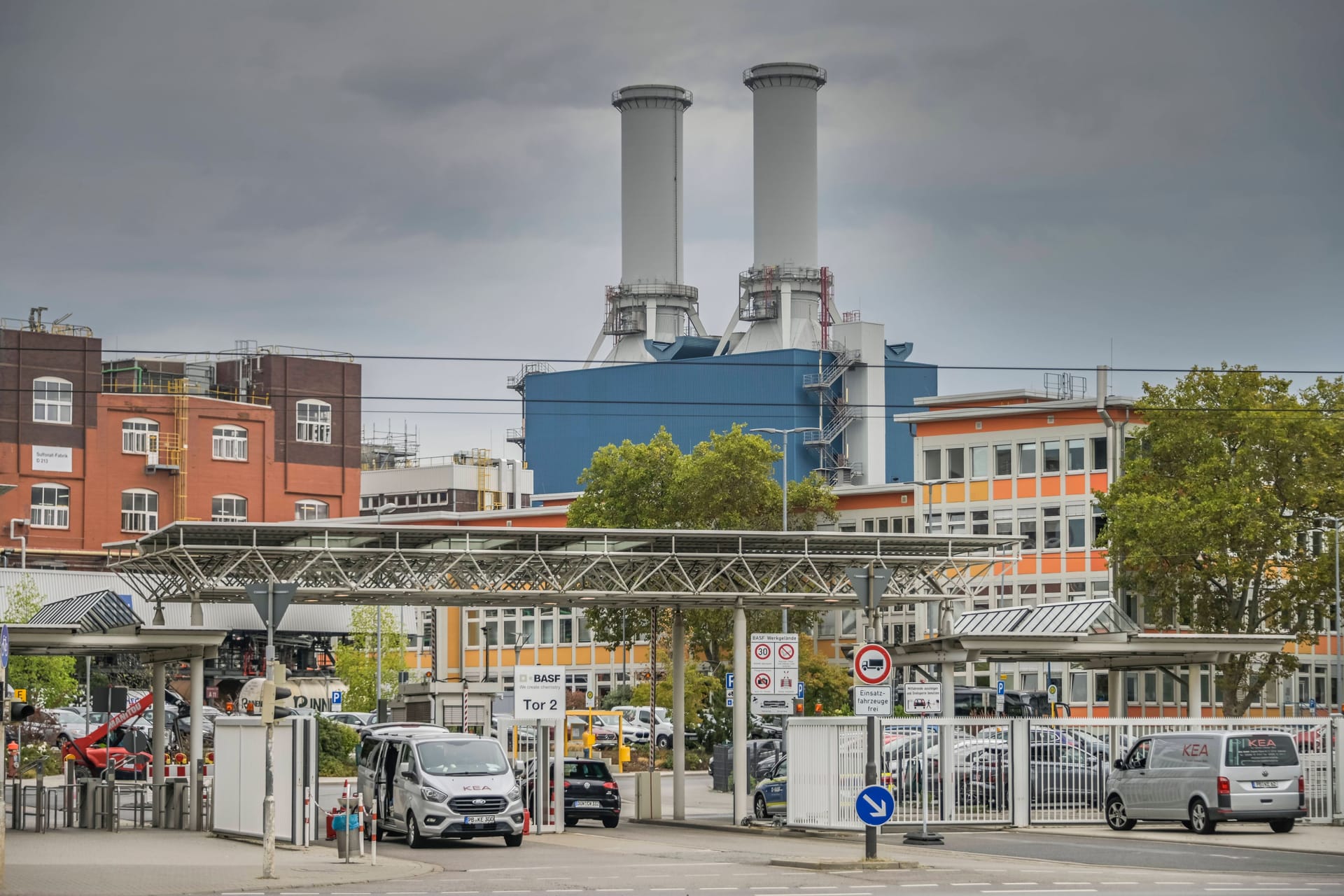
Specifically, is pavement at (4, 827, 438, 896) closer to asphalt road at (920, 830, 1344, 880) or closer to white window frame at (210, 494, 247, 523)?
asphalt road at (920, 830, 1344, 880)

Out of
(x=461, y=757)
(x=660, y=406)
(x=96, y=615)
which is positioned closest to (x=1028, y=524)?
(x=660, y=406)

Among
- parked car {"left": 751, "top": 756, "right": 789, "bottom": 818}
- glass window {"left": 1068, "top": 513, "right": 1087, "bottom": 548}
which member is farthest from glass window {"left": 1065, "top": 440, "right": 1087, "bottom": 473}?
parked car {"left": 751, "top": 756, "right": 789, "bottom": 818}

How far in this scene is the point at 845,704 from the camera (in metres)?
74.9

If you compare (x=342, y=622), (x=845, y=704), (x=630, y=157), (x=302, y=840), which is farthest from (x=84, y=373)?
(x=302, y=840)

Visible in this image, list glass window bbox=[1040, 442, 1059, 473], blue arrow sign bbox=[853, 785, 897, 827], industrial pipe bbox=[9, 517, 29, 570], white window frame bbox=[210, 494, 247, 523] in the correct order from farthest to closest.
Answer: white window frame bbox=[210, 494, 247, 523] → industrial pipe bbox=[9, 517, 29, 570] → glass window bbox=[1040, 442, 1059, 473] → blue arrow sign bbox=[853, 785, 897, 827]

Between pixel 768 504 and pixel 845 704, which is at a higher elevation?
pixel 768 504

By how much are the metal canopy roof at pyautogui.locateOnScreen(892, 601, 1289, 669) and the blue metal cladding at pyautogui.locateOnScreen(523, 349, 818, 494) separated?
67196mm

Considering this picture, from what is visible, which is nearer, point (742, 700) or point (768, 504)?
point (742, 700)

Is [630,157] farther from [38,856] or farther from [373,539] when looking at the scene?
[38,856]

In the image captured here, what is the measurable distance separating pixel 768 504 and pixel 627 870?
57515mm

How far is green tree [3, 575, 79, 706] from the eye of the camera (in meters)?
76.5

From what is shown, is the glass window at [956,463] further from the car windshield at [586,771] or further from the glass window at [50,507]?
the car windshield at [586,771]

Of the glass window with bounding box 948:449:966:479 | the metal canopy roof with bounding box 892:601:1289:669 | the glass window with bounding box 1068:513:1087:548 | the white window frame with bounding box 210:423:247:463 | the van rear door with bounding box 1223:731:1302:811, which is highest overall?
the white window frame with bounding box 210:423:247:463

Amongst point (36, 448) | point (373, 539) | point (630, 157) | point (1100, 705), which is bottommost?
point (1100, 705)
